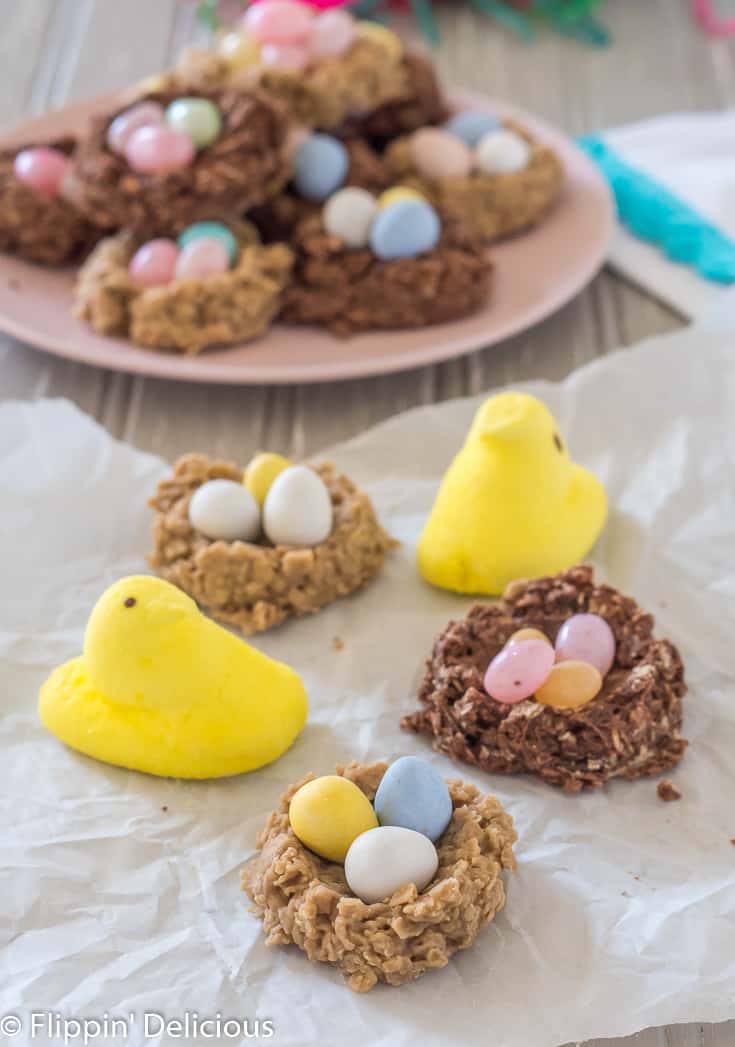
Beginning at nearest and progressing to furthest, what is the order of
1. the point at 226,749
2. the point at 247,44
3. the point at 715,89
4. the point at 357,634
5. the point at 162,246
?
the point at 226,749 < the point at 357,634 < the point at 162,246 < the point at 247,44 < the point at 715,89

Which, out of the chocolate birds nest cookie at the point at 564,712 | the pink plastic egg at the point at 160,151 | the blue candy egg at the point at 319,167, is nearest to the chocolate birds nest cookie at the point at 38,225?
the pink plastic egg at the point at 160,151

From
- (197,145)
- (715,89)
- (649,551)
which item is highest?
(197,145)

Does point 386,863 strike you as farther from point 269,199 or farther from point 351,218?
point 269,199

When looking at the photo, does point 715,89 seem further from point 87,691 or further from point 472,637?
point 87,691

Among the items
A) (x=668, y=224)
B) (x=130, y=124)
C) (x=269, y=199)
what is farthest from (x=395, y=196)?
(x=668, y=224)

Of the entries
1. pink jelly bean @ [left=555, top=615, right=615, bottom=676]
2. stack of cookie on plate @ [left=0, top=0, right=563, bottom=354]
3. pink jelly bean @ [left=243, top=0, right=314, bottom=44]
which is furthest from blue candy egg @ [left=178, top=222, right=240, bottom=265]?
pink jelly bean @ [left=555, top=615, right=615, bottom=676]

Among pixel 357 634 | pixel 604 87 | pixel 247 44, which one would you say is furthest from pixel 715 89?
pixel 357 634
